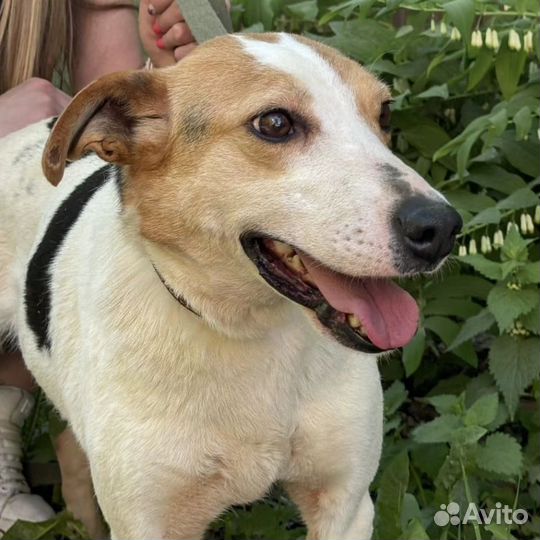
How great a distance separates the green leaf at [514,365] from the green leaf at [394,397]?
1.31ft

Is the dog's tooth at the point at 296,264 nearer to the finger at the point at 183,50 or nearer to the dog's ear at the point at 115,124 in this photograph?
the dog's ear at the point at 115,124

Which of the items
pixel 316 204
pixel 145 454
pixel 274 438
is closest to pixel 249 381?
pixel 274 438

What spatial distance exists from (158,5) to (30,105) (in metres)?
0.76

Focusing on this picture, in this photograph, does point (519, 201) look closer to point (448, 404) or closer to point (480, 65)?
point (480, 65)

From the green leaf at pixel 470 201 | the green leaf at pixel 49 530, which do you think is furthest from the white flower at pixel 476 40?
the green leaf at pixel 49 530

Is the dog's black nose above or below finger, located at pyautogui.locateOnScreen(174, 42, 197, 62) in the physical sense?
above

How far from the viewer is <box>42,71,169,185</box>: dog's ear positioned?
254cm

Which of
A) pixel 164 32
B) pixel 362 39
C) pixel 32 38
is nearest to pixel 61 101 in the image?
pixel 32 38

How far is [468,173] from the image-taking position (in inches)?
147

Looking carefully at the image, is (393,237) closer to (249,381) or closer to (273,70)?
(273,70)

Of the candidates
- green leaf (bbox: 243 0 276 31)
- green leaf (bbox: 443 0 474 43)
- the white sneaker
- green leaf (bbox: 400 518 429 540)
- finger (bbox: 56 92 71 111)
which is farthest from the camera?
green leaf (bbox: 243 0 276 31)

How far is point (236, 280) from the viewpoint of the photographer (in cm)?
257

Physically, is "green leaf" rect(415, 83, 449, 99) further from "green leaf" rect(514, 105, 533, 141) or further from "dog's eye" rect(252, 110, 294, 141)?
"dog's eye" rect(252, 110, 294, 141)

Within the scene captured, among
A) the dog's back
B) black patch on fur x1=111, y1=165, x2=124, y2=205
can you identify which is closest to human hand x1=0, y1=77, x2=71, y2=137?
the dog's back
